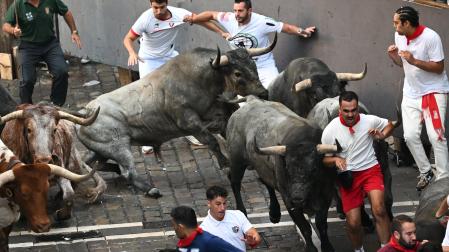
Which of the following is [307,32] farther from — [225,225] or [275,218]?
[225,225]

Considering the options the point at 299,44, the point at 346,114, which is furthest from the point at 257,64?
the point at 346,114

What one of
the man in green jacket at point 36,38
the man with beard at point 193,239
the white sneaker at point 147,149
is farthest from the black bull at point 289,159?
the man in green jacket at point 36,38

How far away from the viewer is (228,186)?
56.5 ft

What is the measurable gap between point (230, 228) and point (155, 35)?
6299 millimetres

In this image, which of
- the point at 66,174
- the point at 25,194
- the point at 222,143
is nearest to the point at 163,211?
the point at 222,143

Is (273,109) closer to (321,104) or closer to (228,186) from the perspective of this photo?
(321,104)

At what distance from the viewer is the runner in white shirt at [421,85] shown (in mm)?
15852

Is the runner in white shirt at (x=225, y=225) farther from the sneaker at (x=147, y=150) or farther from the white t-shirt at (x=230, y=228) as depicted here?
the sneaker at (x=147, y=150)

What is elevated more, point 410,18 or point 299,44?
point 410,18

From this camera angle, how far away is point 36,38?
19.5 metres

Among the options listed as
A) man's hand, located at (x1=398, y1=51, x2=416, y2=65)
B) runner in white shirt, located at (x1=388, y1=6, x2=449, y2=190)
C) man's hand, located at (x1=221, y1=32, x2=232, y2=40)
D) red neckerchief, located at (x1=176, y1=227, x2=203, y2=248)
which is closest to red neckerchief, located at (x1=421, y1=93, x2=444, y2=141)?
runner in white shirt, located at (x1=388, y1=6, x2=449, y2=190)

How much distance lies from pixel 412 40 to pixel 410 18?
324 mm

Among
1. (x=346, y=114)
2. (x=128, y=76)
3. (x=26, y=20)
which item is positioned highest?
(x=346, y=114)

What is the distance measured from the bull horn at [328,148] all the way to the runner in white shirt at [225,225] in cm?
155
